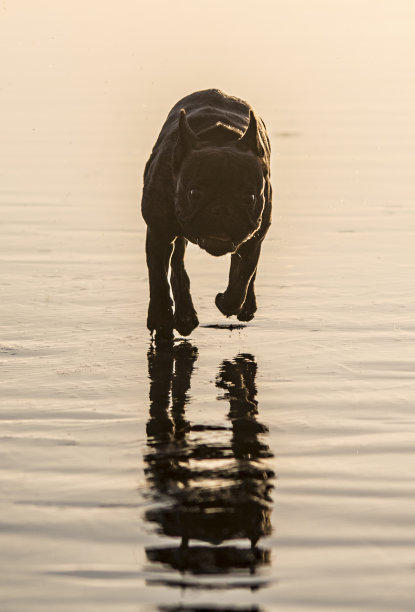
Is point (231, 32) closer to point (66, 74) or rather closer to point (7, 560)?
point (66, 74)

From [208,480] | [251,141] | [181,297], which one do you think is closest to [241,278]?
[181,297]

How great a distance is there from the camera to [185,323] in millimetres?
9203

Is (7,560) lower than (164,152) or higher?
lower

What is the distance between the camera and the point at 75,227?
13.0 metres

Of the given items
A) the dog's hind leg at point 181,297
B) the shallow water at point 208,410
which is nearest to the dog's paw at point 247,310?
the shallow water at point 208,410

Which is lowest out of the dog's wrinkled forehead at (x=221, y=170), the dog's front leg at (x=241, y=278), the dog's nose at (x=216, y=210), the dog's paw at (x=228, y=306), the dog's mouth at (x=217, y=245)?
the dog's paw at (x=228, y=306)

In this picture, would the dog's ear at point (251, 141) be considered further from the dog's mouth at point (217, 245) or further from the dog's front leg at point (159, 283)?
the dog's front leg at point (159, 283)

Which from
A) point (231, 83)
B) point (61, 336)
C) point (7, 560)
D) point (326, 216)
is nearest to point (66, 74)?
point (231, 83)

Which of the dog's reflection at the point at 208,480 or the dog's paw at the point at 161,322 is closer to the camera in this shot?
the dog's reflection at the point at 208,480

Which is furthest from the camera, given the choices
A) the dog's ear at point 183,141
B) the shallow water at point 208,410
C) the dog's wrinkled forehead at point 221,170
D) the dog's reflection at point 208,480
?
the dog's ear at point 183,141

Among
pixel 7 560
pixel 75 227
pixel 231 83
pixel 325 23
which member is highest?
pixel 325 23

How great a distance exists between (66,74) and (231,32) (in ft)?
26.5

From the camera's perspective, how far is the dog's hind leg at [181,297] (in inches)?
363

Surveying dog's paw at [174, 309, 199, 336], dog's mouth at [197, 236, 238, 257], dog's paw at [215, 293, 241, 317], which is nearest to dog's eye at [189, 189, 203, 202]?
dog's mouth at [197, 236, 238, 257]
